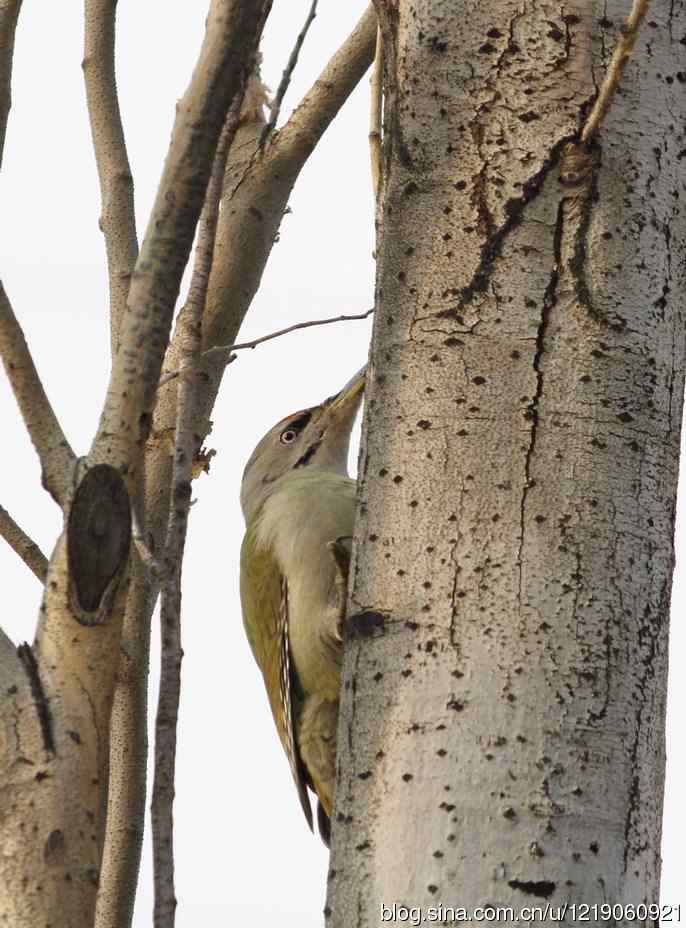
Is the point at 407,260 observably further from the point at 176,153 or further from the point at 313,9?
the point at 313,9

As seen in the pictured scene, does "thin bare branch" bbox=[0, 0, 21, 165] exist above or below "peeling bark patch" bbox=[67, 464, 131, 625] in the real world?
above

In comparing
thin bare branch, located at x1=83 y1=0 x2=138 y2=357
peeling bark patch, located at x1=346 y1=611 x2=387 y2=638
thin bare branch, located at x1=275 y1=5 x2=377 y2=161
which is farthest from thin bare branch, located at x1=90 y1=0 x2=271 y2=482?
thin bare branch, located at x1=275 y1=5 x2=377 y2=161

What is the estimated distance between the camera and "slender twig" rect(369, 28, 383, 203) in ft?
10.2

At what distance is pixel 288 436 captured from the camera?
238 inches

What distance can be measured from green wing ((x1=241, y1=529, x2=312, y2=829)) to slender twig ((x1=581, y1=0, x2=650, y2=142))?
236cm

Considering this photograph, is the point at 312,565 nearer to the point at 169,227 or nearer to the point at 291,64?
the point at 291,64

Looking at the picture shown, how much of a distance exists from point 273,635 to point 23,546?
142 centimetres

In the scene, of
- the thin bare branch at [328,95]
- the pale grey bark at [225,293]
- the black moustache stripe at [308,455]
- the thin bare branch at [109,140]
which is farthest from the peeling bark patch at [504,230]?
the black moustache stripe at [308,455]

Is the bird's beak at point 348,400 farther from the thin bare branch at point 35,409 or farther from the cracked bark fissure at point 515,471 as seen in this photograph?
the cracked bark fissure at point 515,471

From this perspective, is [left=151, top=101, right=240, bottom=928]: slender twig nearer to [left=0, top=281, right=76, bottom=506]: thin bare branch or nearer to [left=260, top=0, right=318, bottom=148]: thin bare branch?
[left=0, top=281, right=76, bottom=506]: thin bare branch

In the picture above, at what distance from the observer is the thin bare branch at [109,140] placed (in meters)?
4.57

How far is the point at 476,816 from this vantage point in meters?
2.26

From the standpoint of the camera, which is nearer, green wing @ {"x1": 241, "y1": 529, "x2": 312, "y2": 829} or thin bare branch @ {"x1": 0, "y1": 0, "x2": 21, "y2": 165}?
thin bare branch @ {"x1": 0, "y1": 0, "x2": 21, "y2": 165}

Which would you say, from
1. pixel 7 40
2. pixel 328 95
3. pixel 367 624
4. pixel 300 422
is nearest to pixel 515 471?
pixel 367 624
